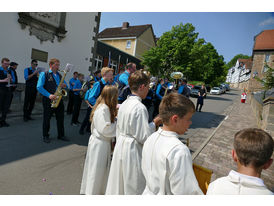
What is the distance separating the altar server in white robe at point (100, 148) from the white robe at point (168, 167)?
1.18 metres

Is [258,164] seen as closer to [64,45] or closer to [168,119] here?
[168,119]

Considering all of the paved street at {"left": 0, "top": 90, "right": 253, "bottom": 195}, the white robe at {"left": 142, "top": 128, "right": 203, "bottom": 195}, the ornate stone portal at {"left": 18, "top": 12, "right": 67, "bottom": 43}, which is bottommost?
Result: the paved street at {"left": 0, "top": 90, "right": 253, "bottom": 195}

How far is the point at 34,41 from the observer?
34.1 ft

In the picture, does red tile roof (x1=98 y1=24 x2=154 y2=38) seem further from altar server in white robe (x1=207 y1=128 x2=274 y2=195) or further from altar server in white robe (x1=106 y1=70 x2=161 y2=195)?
altar server in white robe (x1=207 y1=128 x2=274 y2=195)

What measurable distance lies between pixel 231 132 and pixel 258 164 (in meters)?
→ 7.16

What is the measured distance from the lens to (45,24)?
10.7 m

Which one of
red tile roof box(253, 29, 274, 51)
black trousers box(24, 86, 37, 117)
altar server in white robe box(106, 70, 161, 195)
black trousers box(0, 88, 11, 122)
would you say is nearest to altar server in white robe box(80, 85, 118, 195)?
altar server in white robe box(106, 70, 161, 195)

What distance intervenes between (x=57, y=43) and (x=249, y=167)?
1226 centimetres

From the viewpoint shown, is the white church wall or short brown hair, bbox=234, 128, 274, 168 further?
the white church wall

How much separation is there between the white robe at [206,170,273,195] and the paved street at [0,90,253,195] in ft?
8.13

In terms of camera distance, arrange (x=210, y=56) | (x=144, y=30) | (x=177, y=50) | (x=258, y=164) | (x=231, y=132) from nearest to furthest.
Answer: (x=258, y=164) < (x=231, y=132) < (x=177, y=50) < (x=144, y=30) < (x=210, y=56)

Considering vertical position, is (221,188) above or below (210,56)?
below

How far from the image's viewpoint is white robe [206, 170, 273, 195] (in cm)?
116
